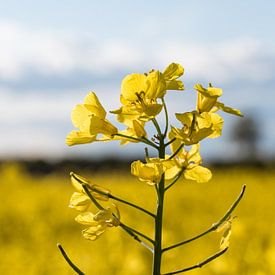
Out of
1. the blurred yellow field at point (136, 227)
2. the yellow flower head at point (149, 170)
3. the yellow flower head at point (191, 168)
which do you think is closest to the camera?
the yellow flower head at point (149, 170)

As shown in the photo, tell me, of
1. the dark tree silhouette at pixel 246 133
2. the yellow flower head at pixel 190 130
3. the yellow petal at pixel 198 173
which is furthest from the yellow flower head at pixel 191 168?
the dark tree silhouette at pixel 246 133

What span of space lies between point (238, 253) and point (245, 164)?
1841cm

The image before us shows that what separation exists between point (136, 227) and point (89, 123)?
4331 millimetres

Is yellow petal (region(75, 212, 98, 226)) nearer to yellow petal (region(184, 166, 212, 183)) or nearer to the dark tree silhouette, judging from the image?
yellow petal (region(184, 166, 212, 183))

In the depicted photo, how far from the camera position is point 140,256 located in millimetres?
3619

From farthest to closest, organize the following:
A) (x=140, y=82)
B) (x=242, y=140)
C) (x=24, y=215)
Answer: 1. (x=242, y=140)
2. (x=24, y=215)
3. (x=140, y=82)

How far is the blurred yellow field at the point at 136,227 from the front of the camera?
3494 millimetres

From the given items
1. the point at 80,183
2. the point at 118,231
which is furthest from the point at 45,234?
the point at 80,183

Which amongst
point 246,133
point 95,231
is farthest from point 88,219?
point 246,133

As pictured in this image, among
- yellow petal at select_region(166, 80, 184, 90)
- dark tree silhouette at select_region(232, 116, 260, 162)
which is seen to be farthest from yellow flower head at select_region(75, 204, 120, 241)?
dark tree silhouette at select_region(232, 116, 260, 162)

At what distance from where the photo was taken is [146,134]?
1.14 metres

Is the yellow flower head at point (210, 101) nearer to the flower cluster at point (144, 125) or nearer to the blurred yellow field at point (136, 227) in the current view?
→ the flower cluster at point (144, 125)

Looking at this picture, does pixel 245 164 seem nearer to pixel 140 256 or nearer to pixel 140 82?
pixel 140 256

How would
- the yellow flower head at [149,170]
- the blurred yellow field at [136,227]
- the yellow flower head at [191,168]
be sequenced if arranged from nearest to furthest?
the yellow flower head at [149,170], the yellow flower head at [191,168], the blurred yellow field at [136,227]
